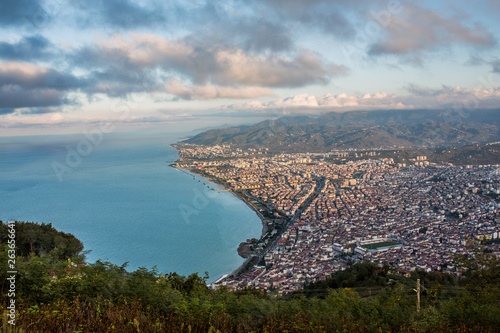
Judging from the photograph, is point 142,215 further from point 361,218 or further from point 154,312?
point 154,312

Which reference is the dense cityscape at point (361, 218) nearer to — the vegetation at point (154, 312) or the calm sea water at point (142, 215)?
the calm sea water at point (142, 215)

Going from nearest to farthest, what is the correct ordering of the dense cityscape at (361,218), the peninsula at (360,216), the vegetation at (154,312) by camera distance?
the vegetation at (154,312), the dense cityscape at (361,218), the peninsula at (360,216)

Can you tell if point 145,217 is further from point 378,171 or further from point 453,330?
point 378,171

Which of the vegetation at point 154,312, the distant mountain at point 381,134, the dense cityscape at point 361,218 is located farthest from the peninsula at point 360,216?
the distant mountain at point 381,134

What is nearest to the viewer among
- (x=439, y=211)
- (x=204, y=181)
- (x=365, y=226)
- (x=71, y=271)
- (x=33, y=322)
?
(x=33, y=322)

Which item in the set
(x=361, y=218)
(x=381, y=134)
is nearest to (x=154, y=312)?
(x=361, y=218)

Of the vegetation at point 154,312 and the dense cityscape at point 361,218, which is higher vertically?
the vegetation at point 154,312

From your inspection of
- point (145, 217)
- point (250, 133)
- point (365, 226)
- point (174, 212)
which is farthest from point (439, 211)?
point (250, 133)
